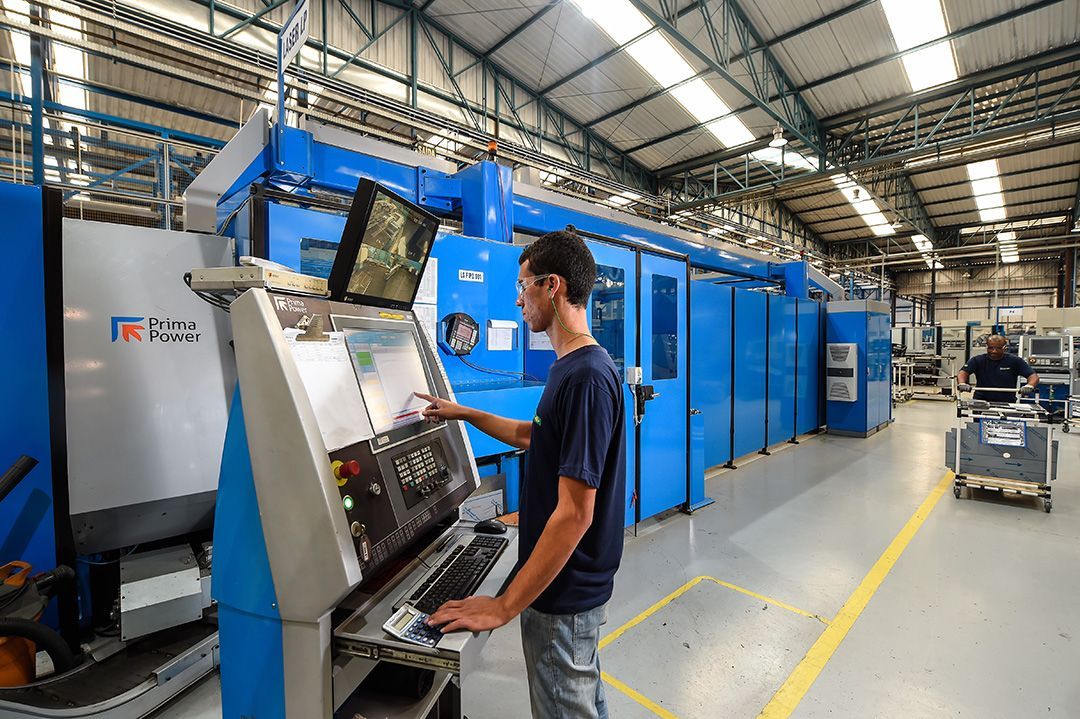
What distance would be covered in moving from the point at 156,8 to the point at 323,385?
5466mm

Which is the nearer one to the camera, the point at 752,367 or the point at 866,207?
the point at 752,367

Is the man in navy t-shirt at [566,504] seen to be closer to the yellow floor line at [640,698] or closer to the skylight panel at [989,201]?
the yellow floor line at [640,698]

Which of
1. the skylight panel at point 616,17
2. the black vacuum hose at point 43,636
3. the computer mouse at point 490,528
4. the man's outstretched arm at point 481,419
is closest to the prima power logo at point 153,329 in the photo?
the black vacuum hose at point 43,636

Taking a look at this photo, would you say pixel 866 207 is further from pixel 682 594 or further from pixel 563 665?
pixel 563 665

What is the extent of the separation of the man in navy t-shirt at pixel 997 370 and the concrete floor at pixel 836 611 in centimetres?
111

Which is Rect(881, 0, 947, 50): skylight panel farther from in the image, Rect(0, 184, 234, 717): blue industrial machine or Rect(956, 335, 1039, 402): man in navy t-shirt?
Rect(0, 184, 234, 717): blue industrial machine

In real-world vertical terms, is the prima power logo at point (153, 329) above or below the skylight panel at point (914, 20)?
below

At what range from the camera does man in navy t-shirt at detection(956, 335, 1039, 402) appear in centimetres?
515

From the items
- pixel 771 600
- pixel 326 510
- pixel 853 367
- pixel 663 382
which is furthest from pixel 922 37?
pixel 326 510

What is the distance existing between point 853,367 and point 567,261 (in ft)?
25.5

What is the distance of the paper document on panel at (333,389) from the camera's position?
1.04 meters

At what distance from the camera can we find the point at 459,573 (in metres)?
1.22

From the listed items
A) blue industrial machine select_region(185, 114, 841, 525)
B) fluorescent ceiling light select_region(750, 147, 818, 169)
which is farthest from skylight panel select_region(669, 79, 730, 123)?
blue industrial machine select_region(185, 114, 841, 525)

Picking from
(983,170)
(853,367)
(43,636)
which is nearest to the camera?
(43,636)
